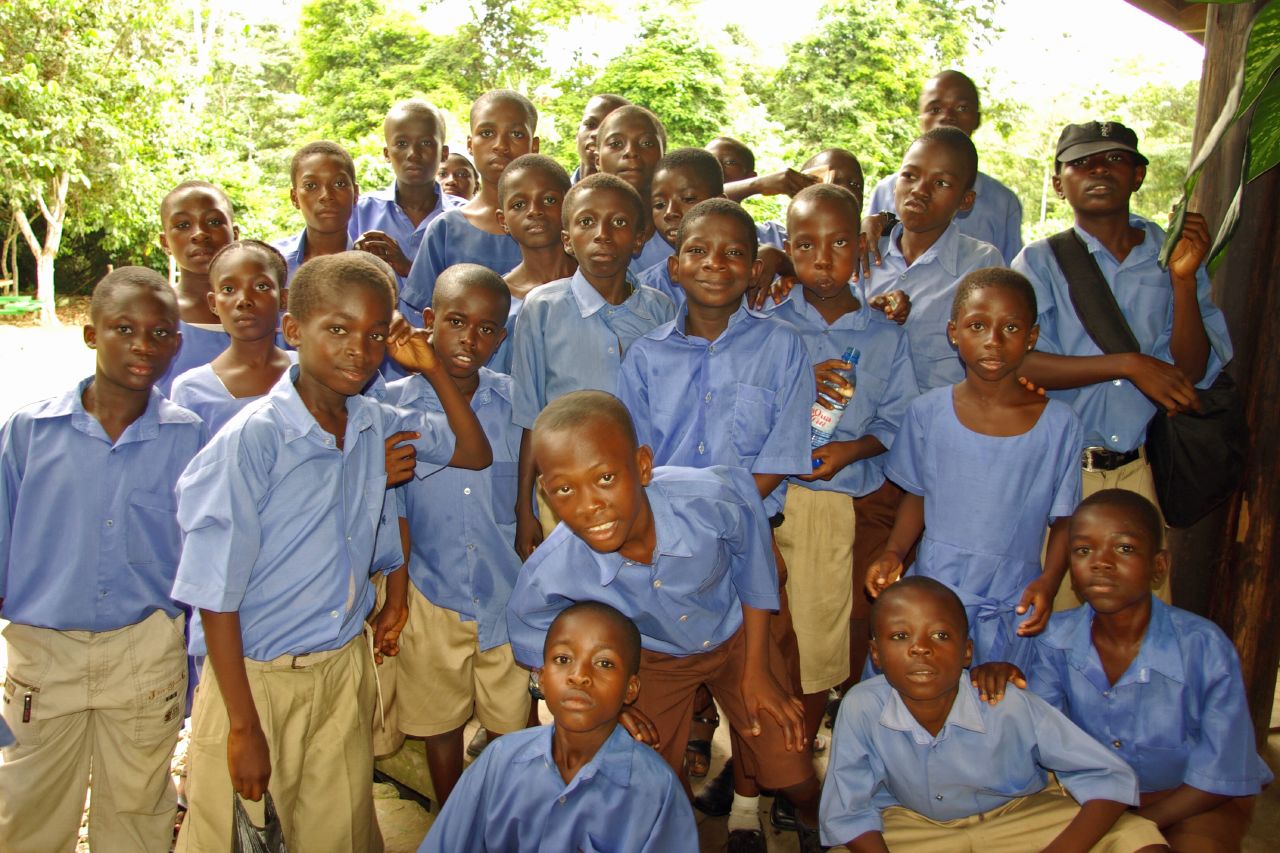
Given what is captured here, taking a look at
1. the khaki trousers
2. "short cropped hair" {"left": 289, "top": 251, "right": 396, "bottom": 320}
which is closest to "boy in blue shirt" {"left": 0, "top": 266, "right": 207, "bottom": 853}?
the khaki trousers

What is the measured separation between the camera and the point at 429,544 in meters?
2.89

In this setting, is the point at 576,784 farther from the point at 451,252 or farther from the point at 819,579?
→ the point at 451,252

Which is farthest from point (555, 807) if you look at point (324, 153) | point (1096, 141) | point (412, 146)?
point (412, 146)

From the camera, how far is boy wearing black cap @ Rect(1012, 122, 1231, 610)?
298 centimetres

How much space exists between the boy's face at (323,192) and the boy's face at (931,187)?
2.14m

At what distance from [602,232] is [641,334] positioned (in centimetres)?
35

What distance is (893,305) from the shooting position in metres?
3.27

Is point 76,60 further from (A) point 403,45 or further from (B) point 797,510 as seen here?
(B) point 797,510

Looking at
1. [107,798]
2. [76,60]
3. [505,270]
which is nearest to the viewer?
[107,798]

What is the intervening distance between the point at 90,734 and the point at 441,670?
0.93 meters

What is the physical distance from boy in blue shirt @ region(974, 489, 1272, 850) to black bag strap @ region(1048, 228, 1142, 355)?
60cm

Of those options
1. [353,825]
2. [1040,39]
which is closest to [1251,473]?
[353,825]

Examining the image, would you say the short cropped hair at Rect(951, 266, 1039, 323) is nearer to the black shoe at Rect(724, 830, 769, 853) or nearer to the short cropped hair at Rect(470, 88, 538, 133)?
the black shoe at Rect(724, 830, 769, 853)

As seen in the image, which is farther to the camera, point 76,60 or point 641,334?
point 76,60
